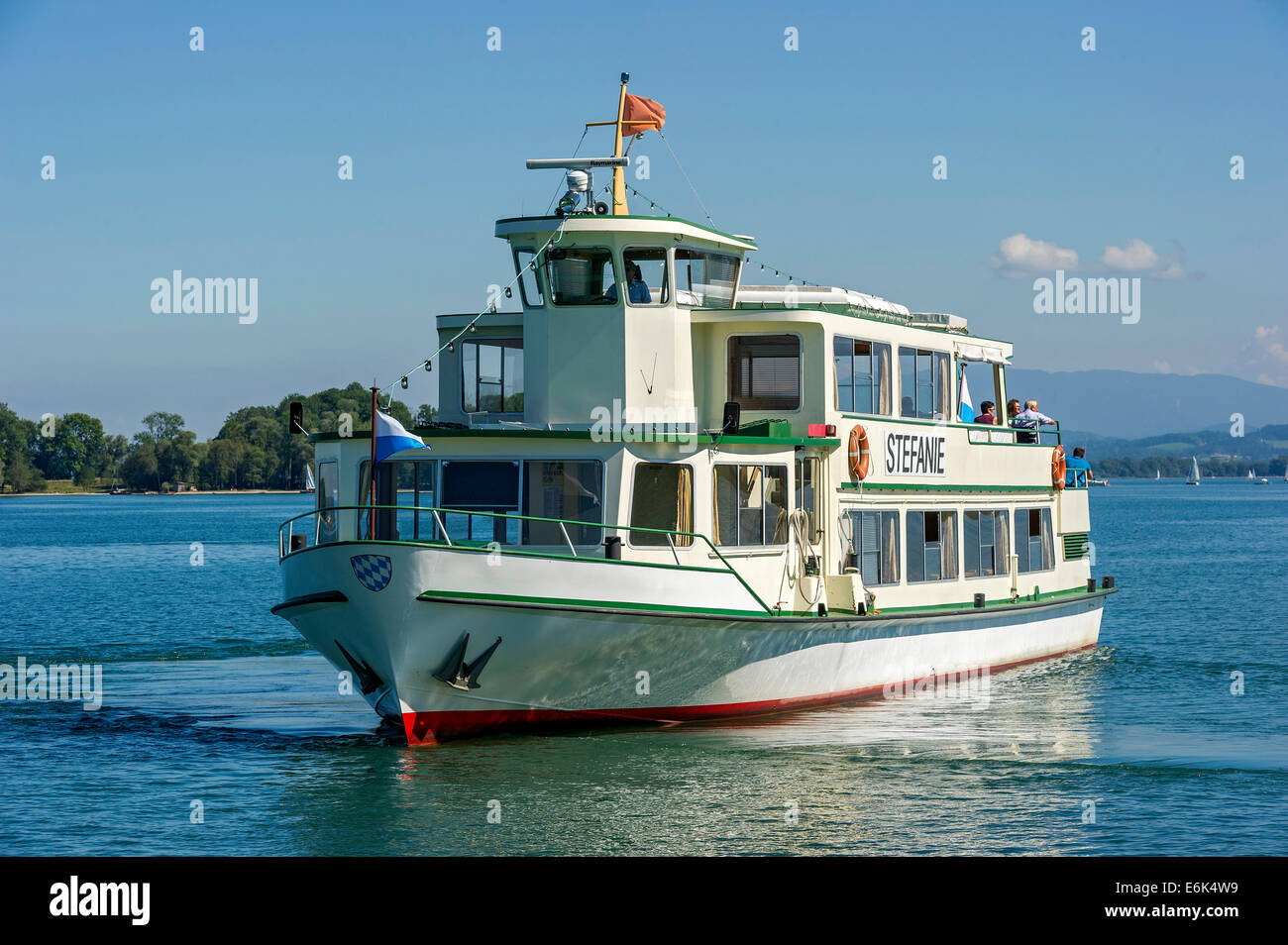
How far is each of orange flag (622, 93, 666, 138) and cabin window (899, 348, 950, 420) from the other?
5.07 metres

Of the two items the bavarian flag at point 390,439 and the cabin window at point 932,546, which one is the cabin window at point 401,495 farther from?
the cabin window at point 932,546

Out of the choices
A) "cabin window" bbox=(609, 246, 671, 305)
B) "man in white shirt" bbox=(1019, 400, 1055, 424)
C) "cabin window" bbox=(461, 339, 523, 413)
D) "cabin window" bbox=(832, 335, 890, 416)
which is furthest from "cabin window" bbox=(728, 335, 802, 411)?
"man in white shirt" bbox=(1019, 400, 1055, 424)

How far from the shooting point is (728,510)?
1817 centimetres

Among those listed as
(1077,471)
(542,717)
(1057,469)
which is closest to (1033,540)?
(1057,469)

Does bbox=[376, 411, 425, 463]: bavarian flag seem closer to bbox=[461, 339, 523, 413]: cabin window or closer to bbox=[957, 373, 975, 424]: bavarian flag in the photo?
bbox=[461, 339, 523, 413]: cabin window

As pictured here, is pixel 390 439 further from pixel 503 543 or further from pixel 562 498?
pixel 562 498

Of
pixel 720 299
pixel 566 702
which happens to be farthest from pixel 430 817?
pixel 720 299

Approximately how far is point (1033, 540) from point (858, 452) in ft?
22.1

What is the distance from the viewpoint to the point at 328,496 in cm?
1848

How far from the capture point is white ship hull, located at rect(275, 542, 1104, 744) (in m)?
15.7

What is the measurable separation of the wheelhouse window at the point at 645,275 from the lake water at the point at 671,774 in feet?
18.5

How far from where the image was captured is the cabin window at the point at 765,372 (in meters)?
19.3
